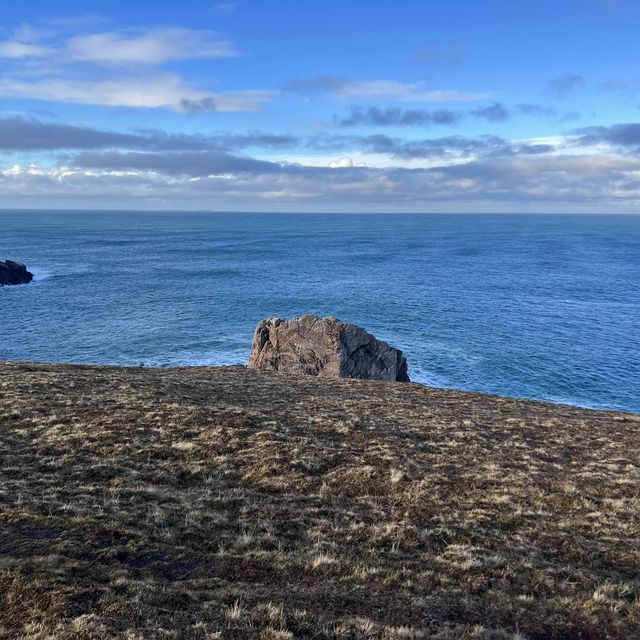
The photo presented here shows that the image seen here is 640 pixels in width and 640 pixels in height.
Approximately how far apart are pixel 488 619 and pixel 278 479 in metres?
8.81

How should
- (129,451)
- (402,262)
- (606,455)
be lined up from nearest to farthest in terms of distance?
(129,451) → (606,455) → (402,262)

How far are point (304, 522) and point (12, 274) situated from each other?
12180 centimetres

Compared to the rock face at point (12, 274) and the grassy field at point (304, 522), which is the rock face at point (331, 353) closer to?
the grassy field at point (304, 522)

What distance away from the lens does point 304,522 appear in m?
14.5

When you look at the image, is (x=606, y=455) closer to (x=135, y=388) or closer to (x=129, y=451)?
(x=129, y=451)

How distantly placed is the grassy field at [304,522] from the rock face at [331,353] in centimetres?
2268

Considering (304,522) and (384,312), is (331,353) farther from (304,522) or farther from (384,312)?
(384,312)

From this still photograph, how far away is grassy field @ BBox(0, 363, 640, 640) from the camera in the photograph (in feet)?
32.1

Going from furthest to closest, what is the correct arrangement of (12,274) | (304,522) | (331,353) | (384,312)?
(12,274) → (384,312) → (331,353) → (304,522)

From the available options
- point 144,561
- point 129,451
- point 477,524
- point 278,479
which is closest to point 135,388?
point 129,451

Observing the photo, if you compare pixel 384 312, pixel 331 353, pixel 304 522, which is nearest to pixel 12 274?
pixel 384 312

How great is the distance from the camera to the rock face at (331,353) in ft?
165

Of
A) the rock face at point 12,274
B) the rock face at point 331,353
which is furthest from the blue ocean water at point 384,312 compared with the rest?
the rock face at point 331,353

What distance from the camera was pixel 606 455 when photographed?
2270cm
